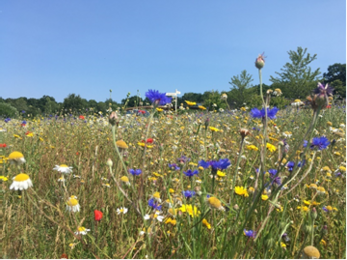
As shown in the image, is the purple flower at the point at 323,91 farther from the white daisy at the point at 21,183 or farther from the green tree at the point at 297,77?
the green tree at the point at 297,77

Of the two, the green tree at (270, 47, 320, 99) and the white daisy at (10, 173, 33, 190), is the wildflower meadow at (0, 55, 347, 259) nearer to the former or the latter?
the white daisy at (10, 173, 33, 190)

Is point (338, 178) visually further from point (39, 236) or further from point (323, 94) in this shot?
point (39, 236)

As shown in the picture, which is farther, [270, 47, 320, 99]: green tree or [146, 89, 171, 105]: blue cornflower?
[270, 47, 320, 99]: green tree

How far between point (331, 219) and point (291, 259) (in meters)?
0.43

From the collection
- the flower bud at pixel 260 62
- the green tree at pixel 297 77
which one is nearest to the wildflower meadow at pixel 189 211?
the flower bud at pixel 260 62

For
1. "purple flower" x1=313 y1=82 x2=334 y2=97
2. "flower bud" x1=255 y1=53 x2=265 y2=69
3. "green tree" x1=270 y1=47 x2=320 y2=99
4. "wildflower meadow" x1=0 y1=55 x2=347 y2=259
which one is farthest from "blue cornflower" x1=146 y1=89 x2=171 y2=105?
"green tree" x1=270 y1=47 x2=320 y2=99

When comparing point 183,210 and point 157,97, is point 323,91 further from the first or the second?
point 183,210

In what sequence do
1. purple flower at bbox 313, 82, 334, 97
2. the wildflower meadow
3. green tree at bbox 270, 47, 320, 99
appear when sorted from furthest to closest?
1. green tree at bbox 270, 47, 320, 99
2. the wildflower meadow
3. purple flower at bbox 313, 82, 334, 97

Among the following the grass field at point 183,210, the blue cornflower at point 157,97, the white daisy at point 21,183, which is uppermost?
the blue cornflower at point 157,97

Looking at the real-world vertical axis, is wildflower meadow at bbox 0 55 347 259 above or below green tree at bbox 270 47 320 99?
below

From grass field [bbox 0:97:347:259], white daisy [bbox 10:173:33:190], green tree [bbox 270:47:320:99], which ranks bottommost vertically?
grass field [bbox 0:97:347:259]

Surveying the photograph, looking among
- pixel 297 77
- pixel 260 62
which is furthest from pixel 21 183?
pixel 297 77

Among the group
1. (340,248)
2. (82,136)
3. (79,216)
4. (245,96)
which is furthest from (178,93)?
(245,96)

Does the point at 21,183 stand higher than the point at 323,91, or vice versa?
the point at 323,91
